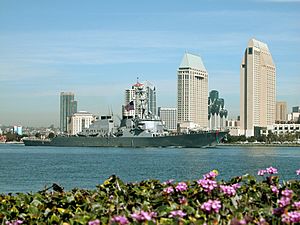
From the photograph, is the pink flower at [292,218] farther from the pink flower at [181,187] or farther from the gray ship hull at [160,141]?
the gray ship hull at [160,141]

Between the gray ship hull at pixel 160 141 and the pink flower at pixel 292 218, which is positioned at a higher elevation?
the pink flower at pixel 292 218

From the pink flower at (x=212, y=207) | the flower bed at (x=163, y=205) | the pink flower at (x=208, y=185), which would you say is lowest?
the flower bed at (x=163, y=205)

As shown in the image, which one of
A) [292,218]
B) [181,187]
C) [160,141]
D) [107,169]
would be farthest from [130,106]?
[292,218]

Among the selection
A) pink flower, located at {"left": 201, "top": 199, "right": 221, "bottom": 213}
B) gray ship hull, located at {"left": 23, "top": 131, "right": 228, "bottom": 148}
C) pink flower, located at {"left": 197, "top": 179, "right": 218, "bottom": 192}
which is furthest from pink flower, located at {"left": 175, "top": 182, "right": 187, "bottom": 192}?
gray ship hull, located at {"left": 23, "top": 131, "right": 228, "bottom": 148}

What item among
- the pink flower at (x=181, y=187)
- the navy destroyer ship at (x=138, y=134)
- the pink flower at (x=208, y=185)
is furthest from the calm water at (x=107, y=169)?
the navy destroyer ship at (x=138, y=134)

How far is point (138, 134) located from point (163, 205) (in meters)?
143

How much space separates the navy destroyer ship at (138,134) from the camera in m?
152

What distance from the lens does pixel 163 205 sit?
10.3 metres

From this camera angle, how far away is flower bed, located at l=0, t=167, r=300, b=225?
334 inches

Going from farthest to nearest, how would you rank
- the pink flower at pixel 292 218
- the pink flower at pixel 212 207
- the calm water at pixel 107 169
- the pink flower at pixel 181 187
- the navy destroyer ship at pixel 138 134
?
1. the navy destroyer ship at pixel 138 134
2. the calm water at pixel 107 169
3. the pink flower at pixel 181 187
4. the pink flower at pixel 212 207
5. the pink flower at pixel 292 218

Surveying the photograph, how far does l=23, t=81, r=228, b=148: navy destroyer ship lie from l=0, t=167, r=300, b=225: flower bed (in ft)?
454

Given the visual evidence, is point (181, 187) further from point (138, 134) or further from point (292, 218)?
point (138, 134)

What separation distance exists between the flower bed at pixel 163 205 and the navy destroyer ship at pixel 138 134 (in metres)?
138

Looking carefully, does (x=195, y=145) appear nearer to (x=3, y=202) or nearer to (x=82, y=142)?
(x=82, y=142)
